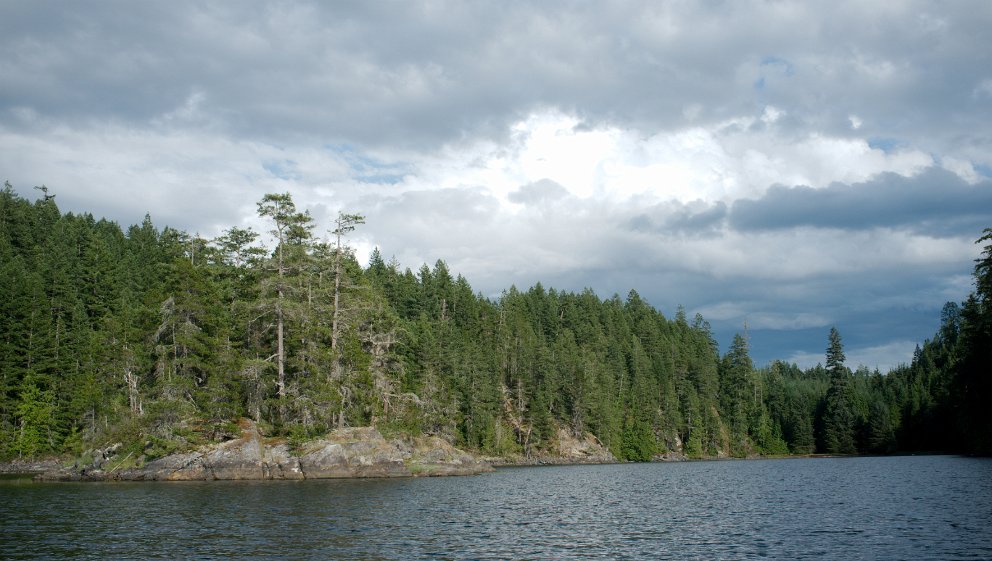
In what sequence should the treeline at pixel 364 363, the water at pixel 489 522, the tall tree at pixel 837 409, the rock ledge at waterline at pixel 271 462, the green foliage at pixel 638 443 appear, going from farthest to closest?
the tall tree at pixel 837 409, the green foliage at pixel 638 443, the treeline at pixel 364 363, the rock ledge at waterline at pixel 271 462, the water at pixel 489 522

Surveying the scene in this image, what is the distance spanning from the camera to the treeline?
67750mm

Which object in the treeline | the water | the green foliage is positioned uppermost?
the treeline

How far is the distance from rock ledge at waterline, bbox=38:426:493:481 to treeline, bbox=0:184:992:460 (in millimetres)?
2031

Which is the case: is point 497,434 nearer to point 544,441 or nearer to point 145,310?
point 544,441

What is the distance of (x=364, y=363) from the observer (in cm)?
7544

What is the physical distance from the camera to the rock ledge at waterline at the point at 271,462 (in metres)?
61.4

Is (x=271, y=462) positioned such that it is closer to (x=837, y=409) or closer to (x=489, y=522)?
(x=489, y=522)

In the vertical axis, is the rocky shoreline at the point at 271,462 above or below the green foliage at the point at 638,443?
above

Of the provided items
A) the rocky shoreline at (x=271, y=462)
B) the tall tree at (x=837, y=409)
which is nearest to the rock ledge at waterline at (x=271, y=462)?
the rocky shoreline at (x=271, y=462)

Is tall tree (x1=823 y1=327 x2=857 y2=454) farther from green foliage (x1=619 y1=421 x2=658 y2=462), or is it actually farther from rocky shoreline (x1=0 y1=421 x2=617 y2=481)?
rocky shoreline (x1=0 y1=421 x2=617 y2=481)

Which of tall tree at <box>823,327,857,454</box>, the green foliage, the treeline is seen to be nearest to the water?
the treeline

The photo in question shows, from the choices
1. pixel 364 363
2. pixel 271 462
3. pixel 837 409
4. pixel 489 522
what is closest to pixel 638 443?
pixel 837 409

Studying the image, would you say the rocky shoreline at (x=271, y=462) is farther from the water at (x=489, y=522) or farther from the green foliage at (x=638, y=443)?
the green foliage at (x=638, y=443)

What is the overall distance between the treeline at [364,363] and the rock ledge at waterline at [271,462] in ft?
6.66
